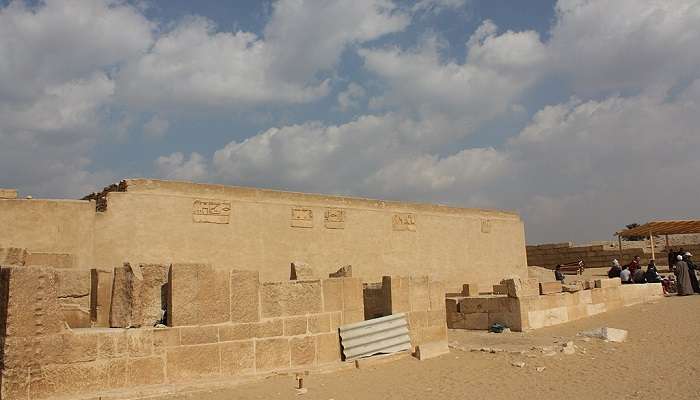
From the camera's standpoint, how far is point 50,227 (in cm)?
1088

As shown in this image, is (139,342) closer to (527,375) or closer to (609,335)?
(527,375)

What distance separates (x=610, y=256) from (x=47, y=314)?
26.5 m

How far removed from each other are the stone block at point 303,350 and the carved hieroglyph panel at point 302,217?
696 cm

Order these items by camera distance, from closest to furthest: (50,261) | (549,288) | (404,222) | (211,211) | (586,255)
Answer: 1. (50,261)
2. (211,211)
3. (549,288)
4. (404,222)
5. (586,255)

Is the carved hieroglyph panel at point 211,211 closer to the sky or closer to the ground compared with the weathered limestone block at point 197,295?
closer to the sky

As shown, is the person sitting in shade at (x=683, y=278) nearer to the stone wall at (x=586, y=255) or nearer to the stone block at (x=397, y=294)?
the stone block at (x=397, y=294)

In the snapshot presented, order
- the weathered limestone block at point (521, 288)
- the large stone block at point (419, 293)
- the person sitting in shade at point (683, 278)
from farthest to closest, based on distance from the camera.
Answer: the person sitting in shade at point (683, 278) < the weathered limestone block at point (521, 288) < the large stone block at point (419, 293)

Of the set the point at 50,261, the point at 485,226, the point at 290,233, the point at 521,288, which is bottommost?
the point at 521,288

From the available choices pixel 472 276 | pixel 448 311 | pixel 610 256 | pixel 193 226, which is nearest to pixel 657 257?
pixel 610 256

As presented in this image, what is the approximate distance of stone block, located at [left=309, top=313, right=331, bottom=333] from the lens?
718 cm

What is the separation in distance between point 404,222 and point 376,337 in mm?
9073

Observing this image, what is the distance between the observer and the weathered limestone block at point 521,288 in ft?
36.0

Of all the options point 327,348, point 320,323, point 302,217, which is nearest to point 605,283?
point 302,217

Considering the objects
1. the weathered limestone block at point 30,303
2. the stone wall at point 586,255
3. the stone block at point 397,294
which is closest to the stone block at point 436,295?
the stone block at point 397,294
